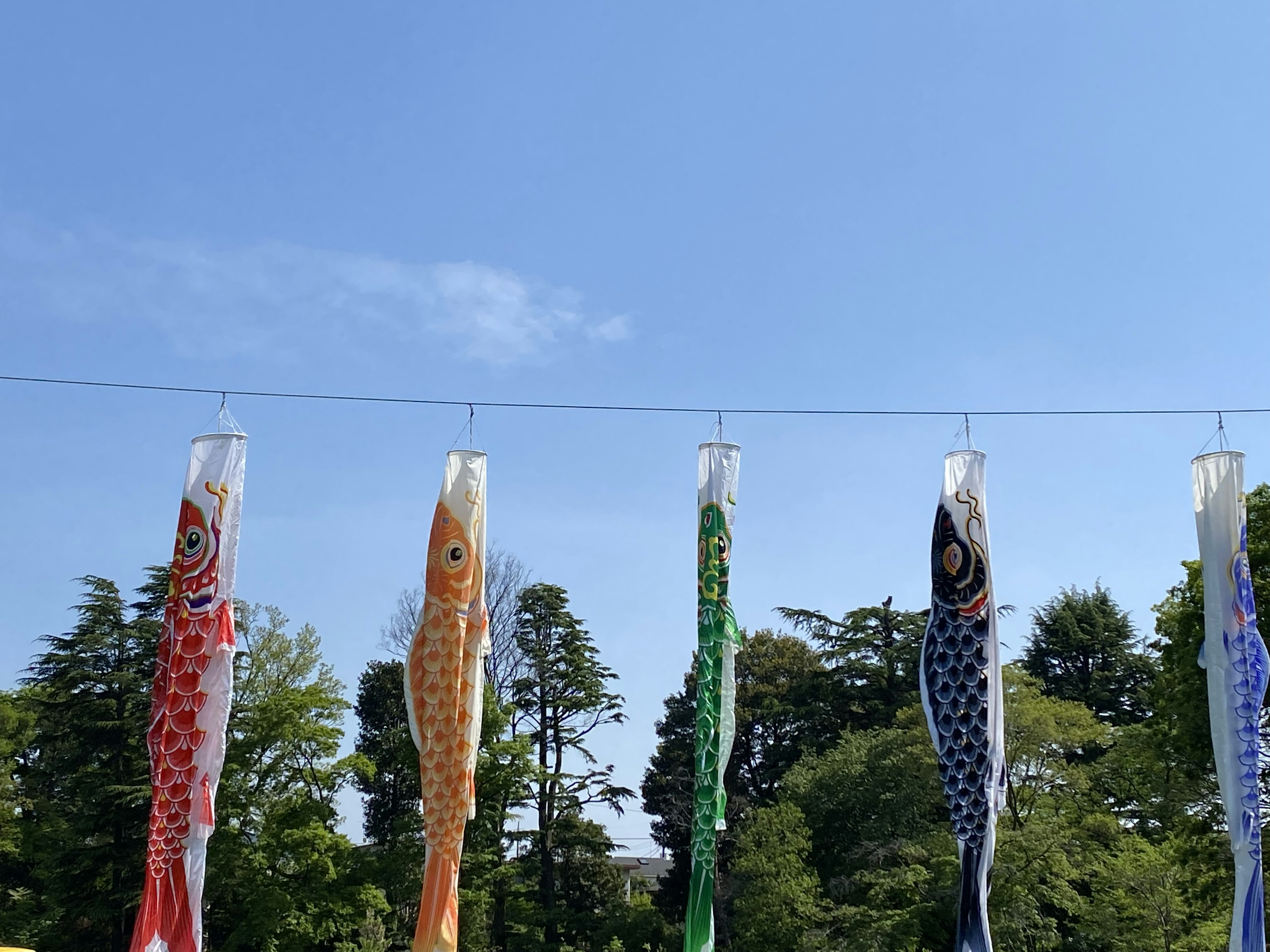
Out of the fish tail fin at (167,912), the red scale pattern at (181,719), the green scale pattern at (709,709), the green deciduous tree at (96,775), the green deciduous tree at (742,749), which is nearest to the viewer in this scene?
the fish tail fin at (167,912)

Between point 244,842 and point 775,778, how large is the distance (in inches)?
526

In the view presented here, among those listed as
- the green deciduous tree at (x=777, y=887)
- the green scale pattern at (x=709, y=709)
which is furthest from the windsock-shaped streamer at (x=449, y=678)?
the green deciduous tree at (x=777, y=887)

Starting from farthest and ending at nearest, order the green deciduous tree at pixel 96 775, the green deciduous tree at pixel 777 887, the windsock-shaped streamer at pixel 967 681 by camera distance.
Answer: the green deciduous tree at pixel 96 775, the green deciduous tree at pixel 777 887, the windsock-shaped streamer at pixel 967 681

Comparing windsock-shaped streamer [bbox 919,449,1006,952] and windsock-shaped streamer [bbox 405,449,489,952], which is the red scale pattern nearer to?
windsock-shaped streamer [bbox 405,449,489,952]

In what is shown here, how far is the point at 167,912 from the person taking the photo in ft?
36.1

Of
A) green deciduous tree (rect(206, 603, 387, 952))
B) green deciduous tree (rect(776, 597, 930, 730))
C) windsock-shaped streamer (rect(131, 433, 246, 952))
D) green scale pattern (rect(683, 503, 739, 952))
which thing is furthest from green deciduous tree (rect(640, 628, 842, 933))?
windsock-shaped streamer (rect(131, 433, 246, 952))

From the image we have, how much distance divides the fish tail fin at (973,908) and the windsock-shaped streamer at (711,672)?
252 cm

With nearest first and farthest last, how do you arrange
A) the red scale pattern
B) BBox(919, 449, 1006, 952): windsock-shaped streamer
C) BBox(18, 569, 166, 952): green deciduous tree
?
the red scale pattern
BBox(919, 449, 1006, 952): windsock-shaped streamer
BBox(18, 569, 166, 952): green deciduous tree

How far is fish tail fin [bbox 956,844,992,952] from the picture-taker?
37.5ft

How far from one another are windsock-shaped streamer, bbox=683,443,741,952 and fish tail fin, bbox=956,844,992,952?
8.28 ft

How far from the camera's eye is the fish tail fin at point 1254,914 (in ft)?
36.4

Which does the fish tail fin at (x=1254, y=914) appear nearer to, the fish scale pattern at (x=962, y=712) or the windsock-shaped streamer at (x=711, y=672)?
the fish scale pattern at (x=962, y=712)

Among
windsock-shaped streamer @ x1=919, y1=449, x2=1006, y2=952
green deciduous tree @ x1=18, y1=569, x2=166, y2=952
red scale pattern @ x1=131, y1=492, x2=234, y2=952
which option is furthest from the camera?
green deciduous tree @ x1=18, y1=569, x2=166, y2=952

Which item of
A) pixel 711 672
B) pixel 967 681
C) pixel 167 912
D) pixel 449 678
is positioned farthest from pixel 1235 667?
pixel 167 912
